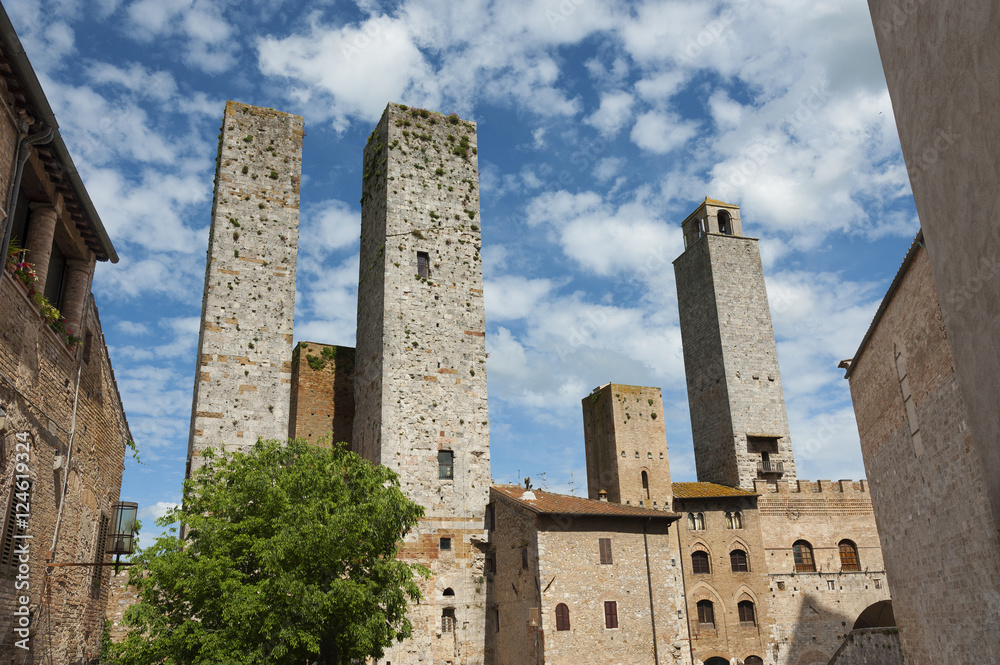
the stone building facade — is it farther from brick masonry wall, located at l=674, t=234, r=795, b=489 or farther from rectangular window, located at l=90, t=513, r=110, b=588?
brick masonry wall, located at l=674, t=234, r=795, b=489

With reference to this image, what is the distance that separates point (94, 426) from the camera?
51.2 ft

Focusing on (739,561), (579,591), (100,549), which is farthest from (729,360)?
(100,549)

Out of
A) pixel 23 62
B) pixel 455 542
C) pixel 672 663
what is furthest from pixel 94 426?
pixel 672 663

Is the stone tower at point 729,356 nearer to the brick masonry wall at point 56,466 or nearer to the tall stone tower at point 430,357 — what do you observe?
the tall stone tower at point 430,357

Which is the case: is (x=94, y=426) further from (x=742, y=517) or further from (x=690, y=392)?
(x=690, y=392)

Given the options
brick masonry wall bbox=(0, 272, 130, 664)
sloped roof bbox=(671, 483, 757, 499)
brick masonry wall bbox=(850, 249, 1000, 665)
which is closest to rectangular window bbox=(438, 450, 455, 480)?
brick masonry wall bbox=(0, 272, 130, 664)

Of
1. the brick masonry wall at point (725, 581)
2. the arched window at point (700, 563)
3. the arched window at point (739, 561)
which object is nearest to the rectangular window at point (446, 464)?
the brick masonry wall at point (725, 581)

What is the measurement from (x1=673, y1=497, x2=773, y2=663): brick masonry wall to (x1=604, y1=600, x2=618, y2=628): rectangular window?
9.89 metres

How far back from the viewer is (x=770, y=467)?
38.1m

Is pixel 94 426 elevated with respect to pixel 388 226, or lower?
lower

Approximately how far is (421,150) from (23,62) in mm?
19405

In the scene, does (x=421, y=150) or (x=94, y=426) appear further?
(x=421, y=150)

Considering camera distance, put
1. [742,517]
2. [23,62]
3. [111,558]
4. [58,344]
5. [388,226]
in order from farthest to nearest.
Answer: [742,517]
[388,226]
[111,558]
[58,344]
[23,62]

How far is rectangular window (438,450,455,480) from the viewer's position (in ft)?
80.6
